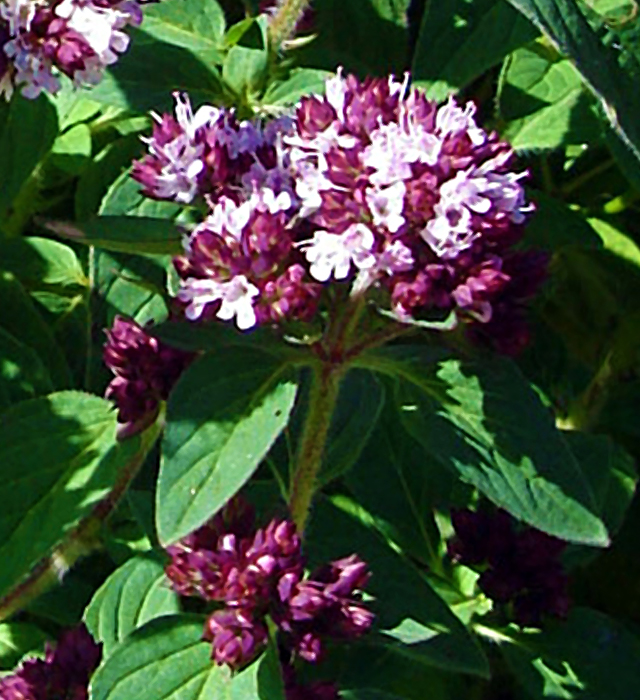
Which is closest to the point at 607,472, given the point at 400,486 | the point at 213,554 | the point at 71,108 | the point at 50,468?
the point at 400,486

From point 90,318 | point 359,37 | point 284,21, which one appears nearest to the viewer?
point 90,318

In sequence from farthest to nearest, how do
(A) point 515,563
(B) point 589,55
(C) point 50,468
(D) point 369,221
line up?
(A) point 515,563, (C) point 50,468, (B) point 589,55, (D) point 369,221

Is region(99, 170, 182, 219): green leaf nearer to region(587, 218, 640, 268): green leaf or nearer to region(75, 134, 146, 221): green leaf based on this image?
region(75, 134, 146, 221): green leaf

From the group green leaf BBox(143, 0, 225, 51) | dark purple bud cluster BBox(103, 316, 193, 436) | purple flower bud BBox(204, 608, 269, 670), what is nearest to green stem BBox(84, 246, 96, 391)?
dark purple bud cluster BBox(103, 316, 193, 436)

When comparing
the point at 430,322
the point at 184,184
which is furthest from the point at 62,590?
the point at 430,322

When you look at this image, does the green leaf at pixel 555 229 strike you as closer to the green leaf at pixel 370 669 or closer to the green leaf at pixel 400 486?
the green leaf at pixel 400 486

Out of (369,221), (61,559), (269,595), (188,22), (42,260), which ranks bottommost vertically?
(61,559)

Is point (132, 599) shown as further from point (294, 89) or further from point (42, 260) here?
point (294, 89)

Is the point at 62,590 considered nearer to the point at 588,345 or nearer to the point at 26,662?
the point at 26,662
